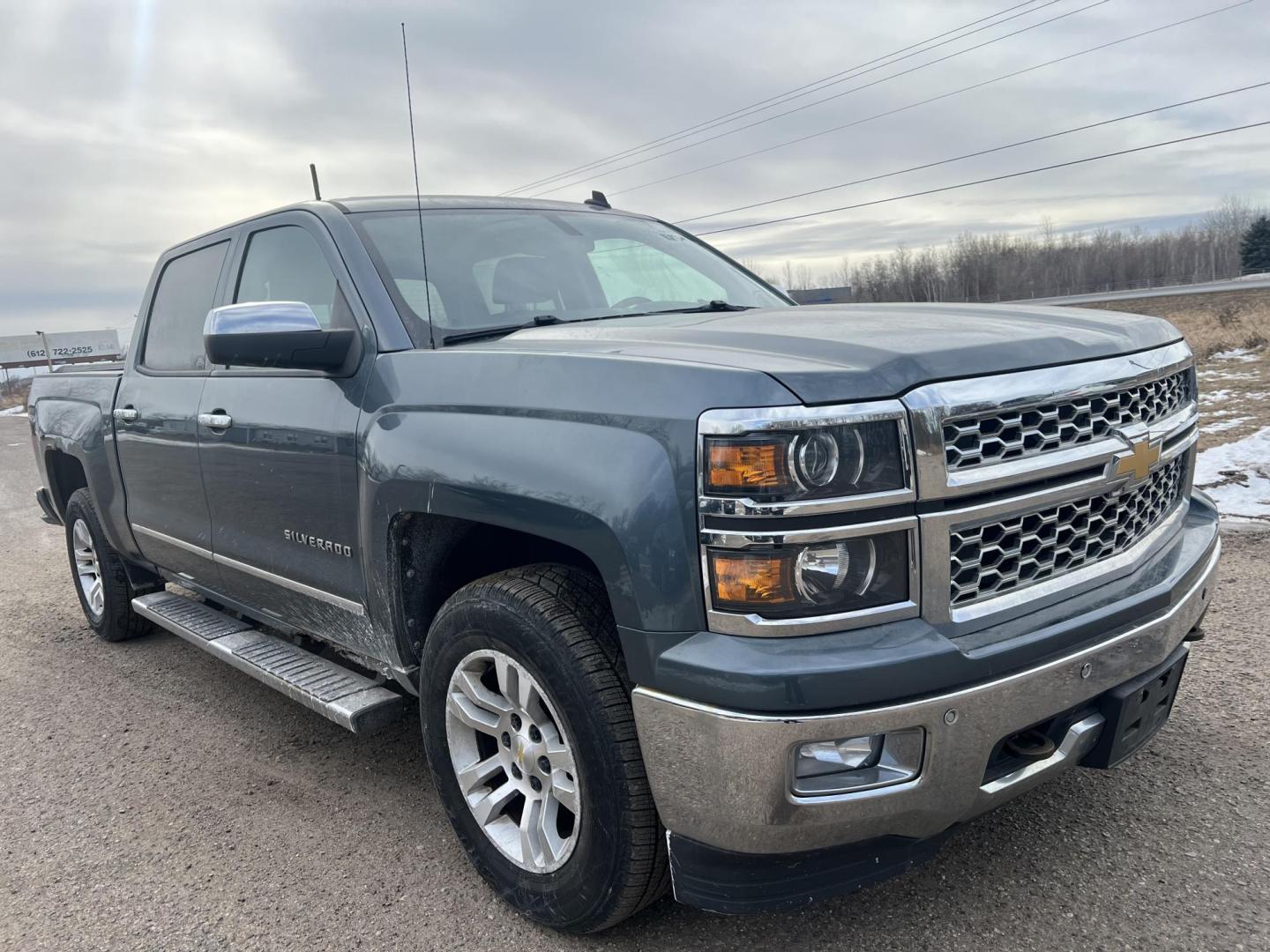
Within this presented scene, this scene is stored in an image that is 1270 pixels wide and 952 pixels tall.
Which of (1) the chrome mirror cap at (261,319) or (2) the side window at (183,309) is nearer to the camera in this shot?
(1) the chrome mirror cap at (261,319)

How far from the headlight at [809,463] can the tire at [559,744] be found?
551 mm

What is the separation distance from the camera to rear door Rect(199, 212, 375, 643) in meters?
2.88

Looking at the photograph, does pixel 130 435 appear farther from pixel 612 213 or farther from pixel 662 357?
pixel 662 357

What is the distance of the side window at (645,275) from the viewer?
134 inches

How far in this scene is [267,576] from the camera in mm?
3373

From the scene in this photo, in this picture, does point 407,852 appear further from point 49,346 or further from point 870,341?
point 49,346

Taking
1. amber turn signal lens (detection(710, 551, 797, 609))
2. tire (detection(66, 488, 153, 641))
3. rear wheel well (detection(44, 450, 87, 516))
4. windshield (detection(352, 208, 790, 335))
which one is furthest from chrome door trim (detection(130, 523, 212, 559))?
amber turn signal lens (detection(710, 551, 797, 609))

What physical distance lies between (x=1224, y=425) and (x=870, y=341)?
766 cm

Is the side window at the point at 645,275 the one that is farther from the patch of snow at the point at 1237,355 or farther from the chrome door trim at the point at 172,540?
the patch of snow at the point at 1237,355

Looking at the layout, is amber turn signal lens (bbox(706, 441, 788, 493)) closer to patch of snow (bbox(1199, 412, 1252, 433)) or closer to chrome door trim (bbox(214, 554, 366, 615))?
chrome door trim (bbox(214, 554, 366, 615))

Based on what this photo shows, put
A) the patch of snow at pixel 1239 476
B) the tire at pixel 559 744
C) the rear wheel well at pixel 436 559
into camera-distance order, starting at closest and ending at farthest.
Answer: the tire at pixel 559 744 < the rear wheel well at pixel 436 559 < the patch of snow at pixel 1239 476

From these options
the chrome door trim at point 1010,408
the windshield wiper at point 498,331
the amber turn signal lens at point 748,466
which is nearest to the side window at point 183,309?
the windshield wiper at point 498,331

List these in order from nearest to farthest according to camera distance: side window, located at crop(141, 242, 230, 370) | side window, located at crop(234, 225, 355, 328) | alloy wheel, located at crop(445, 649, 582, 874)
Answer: alloy wheel, located at crop(445, 649, 582, 874)
side window, located at crop(234, 225, 355, 328)
side window, located at crop(141, 242, 230, 370)

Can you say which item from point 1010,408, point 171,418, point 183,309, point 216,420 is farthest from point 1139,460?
point 183,309
